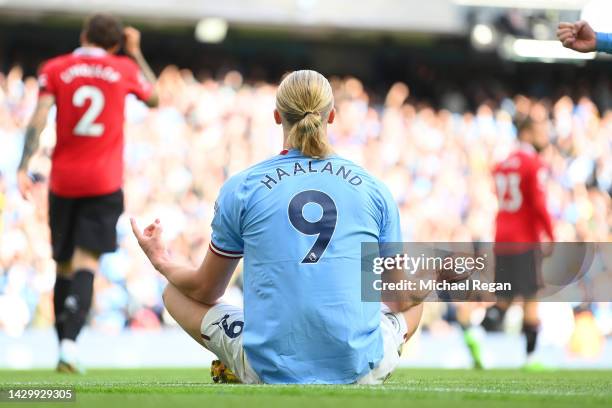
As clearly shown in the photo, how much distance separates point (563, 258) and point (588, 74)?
1640cm

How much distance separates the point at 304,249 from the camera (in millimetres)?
4375

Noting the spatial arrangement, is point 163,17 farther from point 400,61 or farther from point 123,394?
point 123,394

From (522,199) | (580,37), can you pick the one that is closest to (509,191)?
(522,199)

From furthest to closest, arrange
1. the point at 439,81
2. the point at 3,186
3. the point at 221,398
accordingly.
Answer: the point at 439,81 → the point at 3,186 → the point at 221,398

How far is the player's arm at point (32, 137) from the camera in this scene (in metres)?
7.65

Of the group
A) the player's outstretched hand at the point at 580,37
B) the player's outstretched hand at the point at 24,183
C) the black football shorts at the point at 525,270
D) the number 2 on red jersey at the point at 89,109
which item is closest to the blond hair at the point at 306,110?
the player's outstretched hand at the point at 580,37

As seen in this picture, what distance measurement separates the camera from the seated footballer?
14.3ft

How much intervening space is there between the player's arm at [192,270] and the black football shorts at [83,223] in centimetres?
324

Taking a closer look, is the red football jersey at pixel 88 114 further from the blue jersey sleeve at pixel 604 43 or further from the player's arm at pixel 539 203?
the player's arm at pixel 539 203

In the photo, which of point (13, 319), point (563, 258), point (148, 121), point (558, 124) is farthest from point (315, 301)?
point (558, 124)

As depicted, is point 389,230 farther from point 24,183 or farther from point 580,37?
point 24,183

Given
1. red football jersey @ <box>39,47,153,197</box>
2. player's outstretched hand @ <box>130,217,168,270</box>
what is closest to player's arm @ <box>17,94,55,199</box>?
red football jersey @ <box>39,47,153,197</box>

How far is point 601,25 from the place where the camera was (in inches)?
827

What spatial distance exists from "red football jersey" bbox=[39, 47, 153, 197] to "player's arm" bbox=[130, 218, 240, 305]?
133 inches
